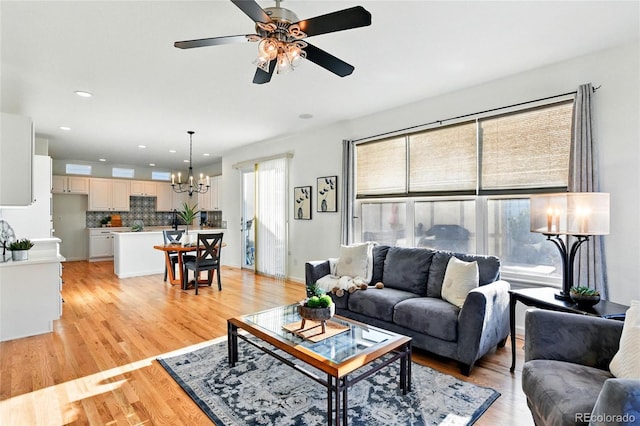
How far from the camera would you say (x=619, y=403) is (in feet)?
3.52

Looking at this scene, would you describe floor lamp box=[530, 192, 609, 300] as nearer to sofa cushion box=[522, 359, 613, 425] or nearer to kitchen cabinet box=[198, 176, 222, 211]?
sofa cushion box=[522, 359, 613, 425]

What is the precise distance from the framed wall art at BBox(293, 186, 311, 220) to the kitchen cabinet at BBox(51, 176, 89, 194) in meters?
6.31

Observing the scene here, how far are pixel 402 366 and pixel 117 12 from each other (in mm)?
3161

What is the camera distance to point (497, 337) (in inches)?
110

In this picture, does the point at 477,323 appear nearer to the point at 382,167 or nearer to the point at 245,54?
the point at 382,167

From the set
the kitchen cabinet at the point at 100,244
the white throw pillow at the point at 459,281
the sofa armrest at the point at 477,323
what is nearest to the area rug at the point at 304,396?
the sofa armrest at the point at 477,323

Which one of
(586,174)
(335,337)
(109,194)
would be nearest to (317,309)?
(335,337)

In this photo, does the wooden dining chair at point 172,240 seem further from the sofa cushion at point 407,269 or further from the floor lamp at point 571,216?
Answer: the floor lamp at point 571,216

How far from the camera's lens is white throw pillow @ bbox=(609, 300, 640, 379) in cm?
144

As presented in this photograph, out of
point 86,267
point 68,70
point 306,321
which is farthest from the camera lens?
point 86,267

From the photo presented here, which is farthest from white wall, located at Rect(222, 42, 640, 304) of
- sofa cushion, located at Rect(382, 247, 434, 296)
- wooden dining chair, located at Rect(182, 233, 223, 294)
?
wooden dining chair, located at Rect(182, 233, 223, 294)

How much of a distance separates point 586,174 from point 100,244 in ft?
33.2

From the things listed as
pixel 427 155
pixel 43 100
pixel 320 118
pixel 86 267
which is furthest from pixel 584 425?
pixel 86 267

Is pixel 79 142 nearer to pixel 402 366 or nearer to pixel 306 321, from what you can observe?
pixel 306 321
